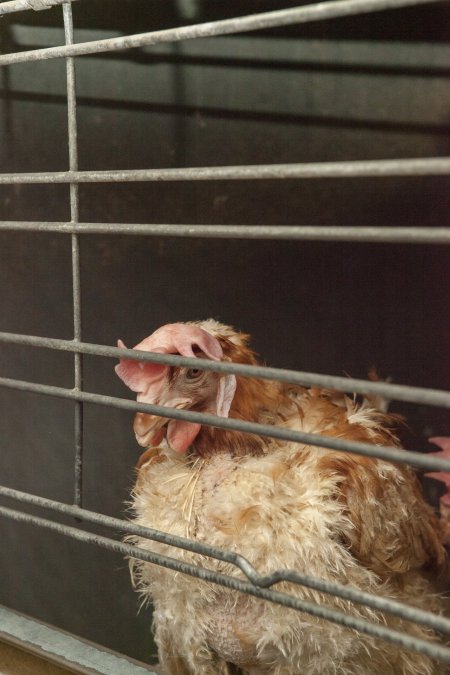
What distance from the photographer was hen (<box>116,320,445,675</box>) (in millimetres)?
1014

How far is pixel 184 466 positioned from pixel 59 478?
577 mm

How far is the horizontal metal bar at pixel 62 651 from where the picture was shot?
1.12 metres

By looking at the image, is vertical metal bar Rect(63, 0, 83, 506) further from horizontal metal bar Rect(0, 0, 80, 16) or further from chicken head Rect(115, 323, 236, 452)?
chicken head Rect(115, 323, 236, 452)

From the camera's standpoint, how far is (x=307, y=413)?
1.24 metres

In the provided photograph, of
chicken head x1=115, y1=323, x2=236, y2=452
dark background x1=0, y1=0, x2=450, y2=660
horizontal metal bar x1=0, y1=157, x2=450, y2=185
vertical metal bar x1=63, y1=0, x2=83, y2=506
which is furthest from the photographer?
dark background x1=0, y1=0, x2=450, y2=660

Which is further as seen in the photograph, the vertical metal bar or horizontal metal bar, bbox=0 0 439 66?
the vertical metal bar

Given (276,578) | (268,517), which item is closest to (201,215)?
(268,517)

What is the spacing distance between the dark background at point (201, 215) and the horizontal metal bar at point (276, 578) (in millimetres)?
544

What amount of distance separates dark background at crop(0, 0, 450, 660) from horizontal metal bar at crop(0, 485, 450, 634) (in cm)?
54

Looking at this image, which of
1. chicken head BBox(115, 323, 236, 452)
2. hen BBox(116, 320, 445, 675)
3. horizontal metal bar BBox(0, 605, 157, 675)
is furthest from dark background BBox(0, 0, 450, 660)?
horizontal metal bar BBox(0, 605, 157, 675)

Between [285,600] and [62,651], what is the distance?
1.89 feet

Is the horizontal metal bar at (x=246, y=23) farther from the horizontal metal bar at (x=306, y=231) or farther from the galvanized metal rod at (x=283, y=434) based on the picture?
the galvanized metal rod at (x=283, y=434)

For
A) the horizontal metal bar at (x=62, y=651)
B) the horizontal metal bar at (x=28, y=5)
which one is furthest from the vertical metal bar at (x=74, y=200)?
the horizontal metal bar at (x=62, y=651)

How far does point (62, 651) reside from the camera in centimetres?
119
